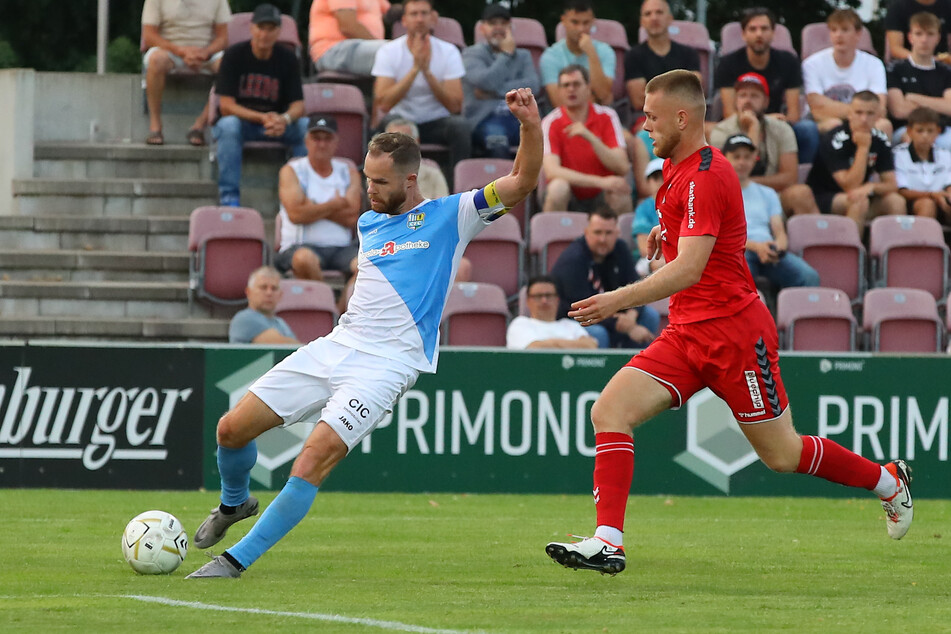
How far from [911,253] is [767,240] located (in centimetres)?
178

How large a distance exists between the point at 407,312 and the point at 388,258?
282 mm

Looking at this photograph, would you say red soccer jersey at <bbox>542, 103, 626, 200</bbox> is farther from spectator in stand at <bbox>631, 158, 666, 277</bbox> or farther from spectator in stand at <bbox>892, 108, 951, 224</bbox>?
spectator in stand at <bbox>892, 108, 951, 224</bbox>

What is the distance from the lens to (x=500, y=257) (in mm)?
14719

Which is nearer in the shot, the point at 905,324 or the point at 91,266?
the point at 905,324

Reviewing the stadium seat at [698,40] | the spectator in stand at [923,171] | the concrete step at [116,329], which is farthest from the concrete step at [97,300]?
the spectator in stand at [923,171]

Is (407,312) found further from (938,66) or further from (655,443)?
(938,66)

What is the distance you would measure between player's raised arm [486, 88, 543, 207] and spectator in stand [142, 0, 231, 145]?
955cm

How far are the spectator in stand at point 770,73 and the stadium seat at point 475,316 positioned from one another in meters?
3.68

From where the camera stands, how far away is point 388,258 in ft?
23.8

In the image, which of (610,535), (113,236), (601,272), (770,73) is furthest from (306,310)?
(610,535)

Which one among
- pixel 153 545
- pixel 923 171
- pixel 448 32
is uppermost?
pixel 448 32

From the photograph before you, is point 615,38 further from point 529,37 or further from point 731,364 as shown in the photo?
point 731,364

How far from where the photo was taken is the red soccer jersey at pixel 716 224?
6.87 m

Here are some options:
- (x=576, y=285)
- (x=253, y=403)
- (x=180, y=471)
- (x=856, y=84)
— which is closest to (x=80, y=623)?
(x=253, y=403)
